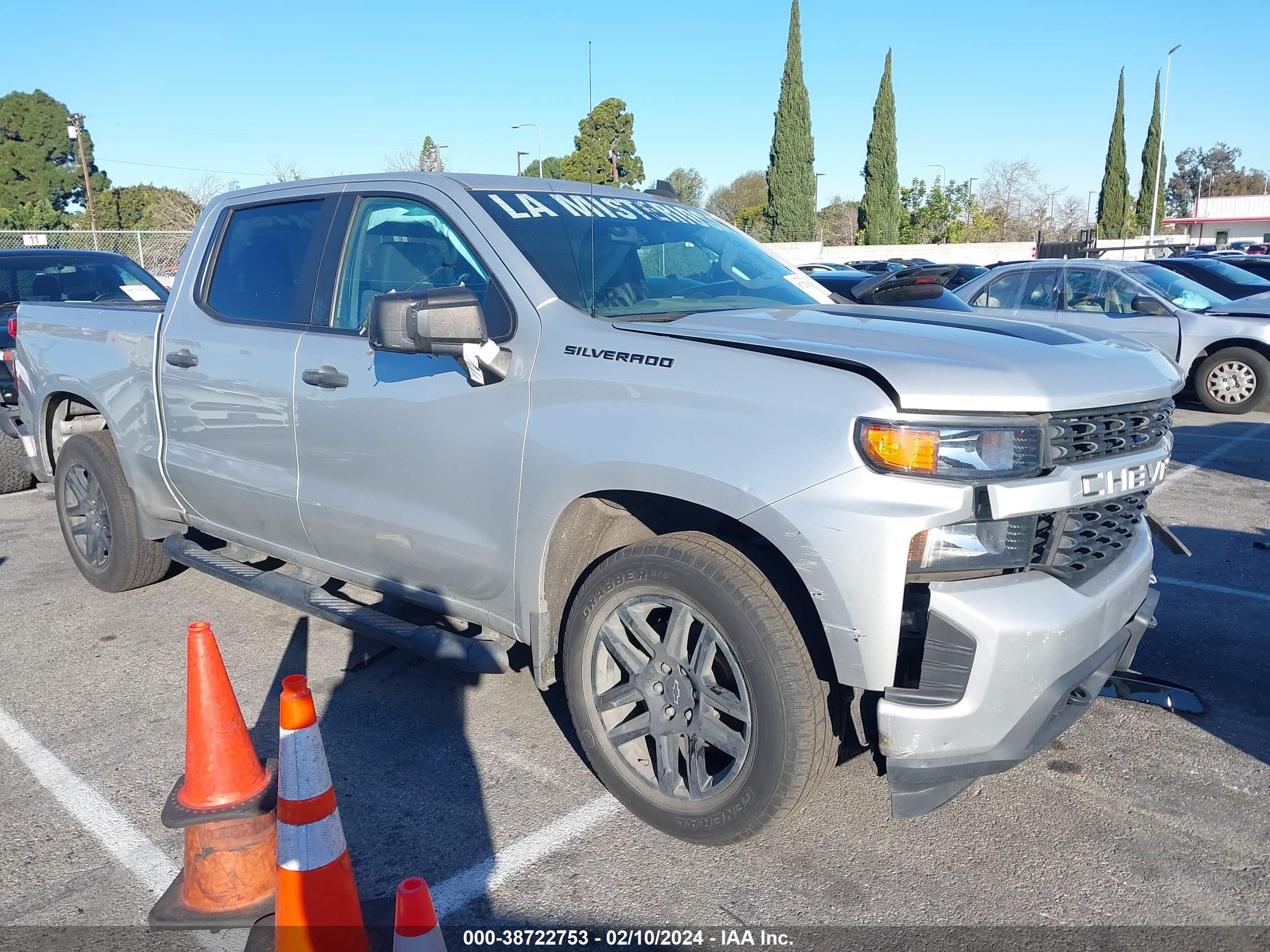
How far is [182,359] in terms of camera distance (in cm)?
451

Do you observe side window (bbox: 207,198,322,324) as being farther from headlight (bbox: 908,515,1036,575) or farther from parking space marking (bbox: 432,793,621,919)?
headlight (bbox: 908,515,1036,575)

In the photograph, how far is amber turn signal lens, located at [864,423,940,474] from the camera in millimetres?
2477

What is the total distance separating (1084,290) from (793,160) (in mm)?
32707

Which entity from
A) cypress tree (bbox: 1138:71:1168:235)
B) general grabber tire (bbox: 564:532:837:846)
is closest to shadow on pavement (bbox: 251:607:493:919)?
general grabber tire (bbox: 564:532:837:846)

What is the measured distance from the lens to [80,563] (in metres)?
5.59

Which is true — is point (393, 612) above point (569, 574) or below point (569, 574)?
below

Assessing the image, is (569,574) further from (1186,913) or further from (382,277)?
(1186,913)

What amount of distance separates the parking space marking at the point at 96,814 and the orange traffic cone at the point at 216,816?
0.71ft

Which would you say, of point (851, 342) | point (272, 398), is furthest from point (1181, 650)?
point (272, 398)

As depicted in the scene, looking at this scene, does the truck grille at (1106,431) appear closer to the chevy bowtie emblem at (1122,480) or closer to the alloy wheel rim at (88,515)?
the chevy bowtie emblem at (1122,480)

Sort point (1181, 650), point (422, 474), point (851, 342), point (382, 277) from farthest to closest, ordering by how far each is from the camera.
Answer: point (1181, 650)
point (382, 277)
point (422, 474)
point (851, 342)

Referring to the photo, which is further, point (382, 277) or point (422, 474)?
point (382, 277)

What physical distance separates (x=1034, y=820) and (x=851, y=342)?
164 cm

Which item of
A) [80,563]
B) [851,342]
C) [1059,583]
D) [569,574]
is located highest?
[851,342]
